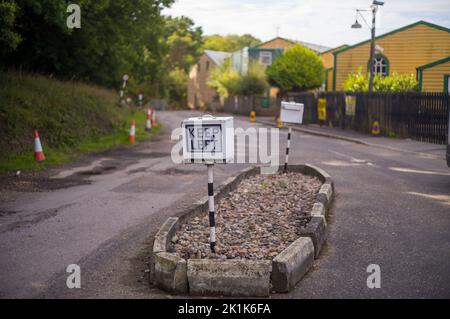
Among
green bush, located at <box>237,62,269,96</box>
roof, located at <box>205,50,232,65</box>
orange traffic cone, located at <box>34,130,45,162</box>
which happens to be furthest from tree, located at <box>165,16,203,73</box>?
orange traffic cone, located at <box>34,130,45,162</box>

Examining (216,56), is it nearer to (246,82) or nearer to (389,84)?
(246,82)

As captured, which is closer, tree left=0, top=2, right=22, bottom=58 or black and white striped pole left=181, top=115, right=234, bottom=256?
black and white striped pole left=181, top=115, right=234, bottom=256

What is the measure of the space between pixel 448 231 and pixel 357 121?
20.8m

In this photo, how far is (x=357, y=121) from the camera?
91.0 ft

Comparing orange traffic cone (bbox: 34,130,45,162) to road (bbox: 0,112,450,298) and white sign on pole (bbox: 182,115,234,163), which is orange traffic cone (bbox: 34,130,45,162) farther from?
white sign on pole (bbox: 182,115,234,163)

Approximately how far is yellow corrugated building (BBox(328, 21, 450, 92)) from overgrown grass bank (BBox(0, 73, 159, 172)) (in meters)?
20.2

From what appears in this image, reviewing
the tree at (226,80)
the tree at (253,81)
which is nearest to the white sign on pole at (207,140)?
the tree at (253,81)

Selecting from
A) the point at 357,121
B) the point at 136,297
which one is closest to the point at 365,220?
the point at 136,297

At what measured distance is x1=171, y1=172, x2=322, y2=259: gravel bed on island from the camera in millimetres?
6105

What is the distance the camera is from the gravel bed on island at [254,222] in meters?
6.11

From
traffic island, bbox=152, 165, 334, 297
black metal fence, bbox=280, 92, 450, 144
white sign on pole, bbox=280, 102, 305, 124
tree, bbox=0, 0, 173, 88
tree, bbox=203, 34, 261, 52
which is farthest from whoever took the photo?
tree, bbox=203, 34, 261, 52

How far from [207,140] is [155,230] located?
2.31m

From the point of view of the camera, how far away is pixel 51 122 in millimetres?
16672
